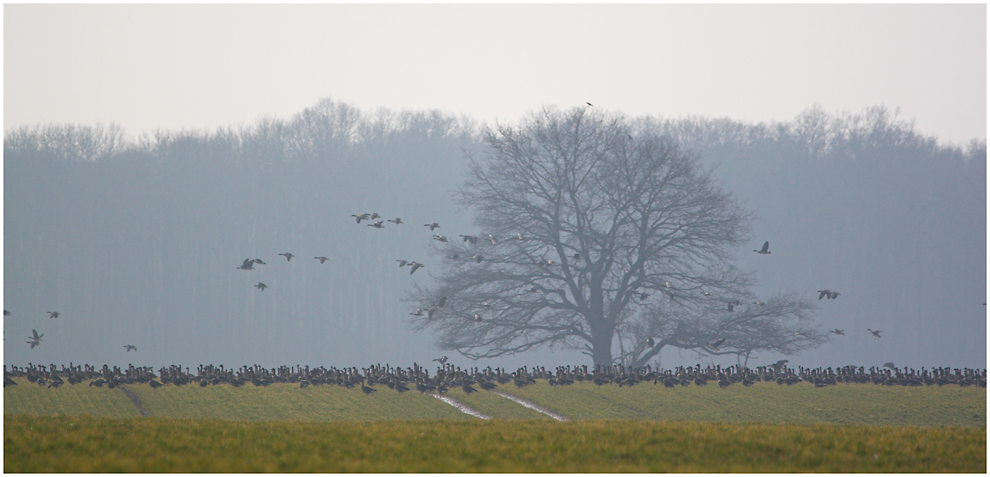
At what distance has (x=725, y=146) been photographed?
67.2 metres

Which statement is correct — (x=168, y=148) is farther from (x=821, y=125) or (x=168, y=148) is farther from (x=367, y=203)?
(x=821, y=125)

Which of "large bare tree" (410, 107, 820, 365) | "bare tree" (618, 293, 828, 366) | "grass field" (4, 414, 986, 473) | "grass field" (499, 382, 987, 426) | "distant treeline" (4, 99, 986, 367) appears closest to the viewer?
"grass field" (4, 414, 986, 473)

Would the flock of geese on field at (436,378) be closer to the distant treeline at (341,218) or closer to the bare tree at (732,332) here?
the bare tree at (732,332)

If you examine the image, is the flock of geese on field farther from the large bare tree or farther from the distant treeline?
the distant treeline

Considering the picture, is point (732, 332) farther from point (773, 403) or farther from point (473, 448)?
point (473, 448)

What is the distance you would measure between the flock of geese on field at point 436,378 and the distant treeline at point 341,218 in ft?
121

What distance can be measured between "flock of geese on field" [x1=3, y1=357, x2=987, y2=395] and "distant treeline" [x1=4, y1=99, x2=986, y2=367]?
36.9m

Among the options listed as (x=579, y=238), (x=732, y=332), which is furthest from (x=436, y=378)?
(x=732, y=332)

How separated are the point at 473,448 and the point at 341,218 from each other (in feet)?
184

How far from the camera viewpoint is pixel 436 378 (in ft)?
59.2

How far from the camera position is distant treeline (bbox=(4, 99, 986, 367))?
5897cm

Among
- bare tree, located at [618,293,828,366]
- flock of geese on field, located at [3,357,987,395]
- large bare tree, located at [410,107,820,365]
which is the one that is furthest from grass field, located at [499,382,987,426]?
large bare tree, located at [410,107,820,365]

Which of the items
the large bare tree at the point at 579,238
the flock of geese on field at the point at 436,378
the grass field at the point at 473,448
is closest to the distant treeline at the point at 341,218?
the large bare tree at the point at 579,238

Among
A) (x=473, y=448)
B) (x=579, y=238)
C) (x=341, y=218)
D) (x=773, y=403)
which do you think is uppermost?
(x=341, y=218)
